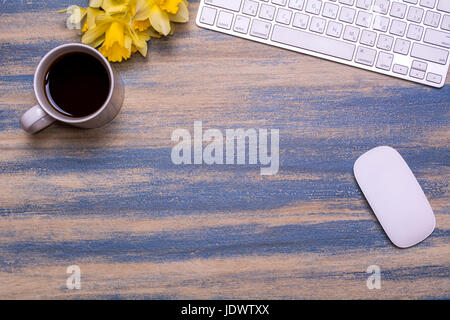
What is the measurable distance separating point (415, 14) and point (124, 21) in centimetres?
45

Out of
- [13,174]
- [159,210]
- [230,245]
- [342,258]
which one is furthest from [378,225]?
[13,174]

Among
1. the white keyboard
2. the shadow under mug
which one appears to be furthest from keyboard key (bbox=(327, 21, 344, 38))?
the shadow under mug

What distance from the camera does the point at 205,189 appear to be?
61 cm

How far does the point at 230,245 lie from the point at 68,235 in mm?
256

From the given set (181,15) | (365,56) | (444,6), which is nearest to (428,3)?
(444,6)

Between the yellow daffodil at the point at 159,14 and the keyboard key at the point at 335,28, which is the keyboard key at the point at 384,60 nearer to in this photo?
the keyboard key at the point at 335,28

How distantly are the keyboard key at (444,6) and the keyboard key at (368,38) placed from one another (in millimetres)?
109

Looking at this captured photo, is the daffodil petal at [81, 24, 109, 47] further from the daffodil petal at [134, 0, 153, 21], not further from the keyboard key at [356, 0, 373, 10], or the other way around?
the keyboard key at [356, 0, 373, 10]

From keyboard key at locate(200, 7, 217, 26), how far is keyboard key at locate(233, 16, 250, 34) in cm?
4

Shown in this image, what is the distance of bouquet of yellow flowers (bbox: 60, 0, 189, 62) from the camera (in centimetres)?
57

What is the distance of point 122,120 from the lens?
0.61 m
